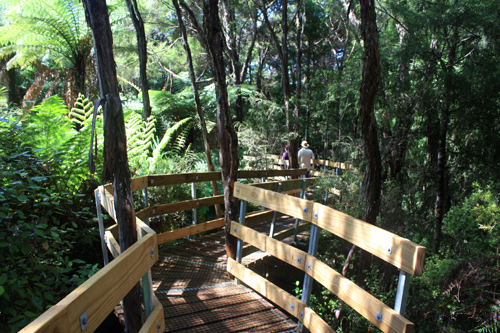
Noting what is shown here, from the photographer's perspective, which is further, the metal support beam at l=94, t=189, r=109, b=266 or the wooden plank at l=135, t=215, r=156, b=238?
the metal support beam at l=94, t=189, r=109, b=266

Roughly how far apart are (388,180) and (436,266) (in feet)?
8.69

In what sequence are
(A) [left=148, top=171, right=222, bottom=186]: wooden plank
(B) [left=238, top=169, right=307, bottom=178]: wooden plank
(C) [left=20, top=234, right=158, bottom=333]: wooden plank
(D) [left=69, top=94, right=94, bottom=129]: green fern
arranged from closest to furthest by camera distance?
(C) [left=20, top=234, right=158, bottom=333]: wooden plank
(A) [left=148, top=171, right=222, bottom=186]: wooden plank
(B) [left=238, top=169, right=307, bottom=178]: wooden plank
(D) [left=69, top=94, right=94, bottom=129]: green fern

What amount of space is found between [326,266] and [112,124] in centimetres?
185

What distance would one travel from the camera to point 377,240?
221cm

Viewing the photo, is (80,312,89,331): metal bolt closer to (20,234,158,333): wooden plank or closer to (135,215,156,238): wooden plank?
(20,234,158,333): wooden plank

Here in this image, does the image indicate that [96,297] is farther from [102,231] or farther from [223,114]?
[223,114]

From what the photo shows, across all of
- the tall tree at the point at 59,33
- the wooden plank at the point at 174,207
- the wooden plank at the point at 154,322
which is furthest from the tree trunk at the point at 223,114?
the tall tree at the point at 59,33

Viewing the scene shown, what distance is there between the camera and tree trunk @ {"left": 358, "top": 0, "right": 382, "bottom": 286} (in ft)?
15.0

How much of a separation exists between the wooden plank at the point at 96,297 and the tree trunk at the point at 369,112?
12.8 ft

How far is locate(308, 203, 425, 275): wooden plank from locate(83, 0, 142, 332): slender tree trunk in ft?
4.89

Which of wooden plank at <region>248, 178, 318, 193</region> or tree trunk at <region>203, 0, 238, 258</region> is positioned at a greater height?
tree trunk at <region>203, 0, 238, 258</region>

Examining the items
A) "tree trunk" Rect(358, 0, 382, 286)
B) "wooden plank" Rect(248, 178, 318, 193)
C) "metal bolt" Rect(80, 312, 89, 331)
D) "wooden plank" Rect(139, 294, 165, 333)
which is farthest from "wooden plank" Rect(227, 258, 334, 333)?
"tree trunk" Rect(358, 0, 382, 286)

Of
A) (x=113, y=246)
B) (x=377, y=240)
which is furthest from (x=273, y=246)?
(x=113, y=246)

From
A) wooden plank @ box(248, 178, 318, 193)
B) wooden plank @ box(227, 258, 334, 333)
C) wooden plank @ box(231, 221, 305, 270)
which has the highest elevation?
wooden plank @ box(248, 178, 318, 193)
